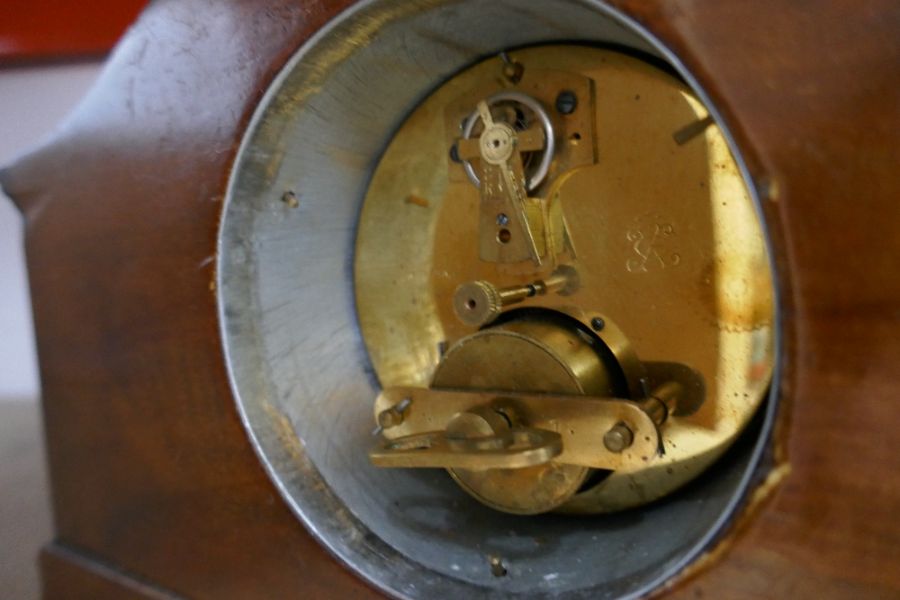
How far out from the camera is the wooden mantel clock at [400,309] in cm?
61

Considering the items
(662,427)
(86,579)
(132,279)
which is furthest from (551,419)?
(86,579)

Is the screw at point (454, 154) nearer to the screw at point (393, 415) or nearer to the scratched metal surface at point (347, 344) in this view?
the scratched metal surface at point (347, 344)

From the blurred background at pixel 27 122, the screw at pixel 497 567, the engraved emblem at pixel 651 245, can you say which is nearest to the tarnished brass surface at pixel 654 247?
the engraved emblem at pixel 651 245

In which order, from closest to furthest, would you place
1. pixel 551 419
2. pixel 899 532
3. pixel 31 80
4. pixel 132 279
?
1. pixel 899 532
2. pixel 551 419
3. pixel 132 279
4. pixel 31 80

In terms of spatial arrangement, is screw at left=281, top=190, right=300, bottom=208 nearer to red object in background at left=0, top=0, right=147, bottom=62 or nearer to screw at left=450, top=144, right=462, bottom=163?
screw at left=450, top=144, right=462, bottom=163

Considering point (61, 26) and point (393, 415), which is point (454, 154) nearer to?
point (393, 415)

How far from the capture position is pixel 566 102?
66 cm

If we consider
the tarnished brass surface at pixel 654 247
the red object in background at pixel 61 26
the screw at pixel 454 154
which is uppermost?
the red object in background at pixel 61 26

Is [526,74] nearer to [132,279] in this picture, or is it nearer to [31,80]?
[132,279]

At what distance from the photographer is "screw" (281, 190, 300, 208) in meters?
0.71

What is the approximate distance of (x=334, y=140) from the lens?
2.40ft

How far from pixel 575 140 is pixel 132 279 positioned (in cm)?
40

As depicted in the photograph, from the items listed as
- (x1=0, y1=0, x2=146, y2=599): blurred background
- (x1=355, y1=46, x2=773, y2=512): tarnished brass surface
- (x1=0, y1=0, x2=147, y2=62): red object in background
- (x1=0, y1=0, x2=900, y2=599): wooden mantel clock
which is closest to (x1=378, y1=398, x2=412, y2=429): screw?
(x1=0, y1=0, x2=900, y2=599): wooden mantel clock

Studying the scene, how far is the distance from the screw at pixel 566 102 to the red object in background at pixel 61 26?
112 centimetres
